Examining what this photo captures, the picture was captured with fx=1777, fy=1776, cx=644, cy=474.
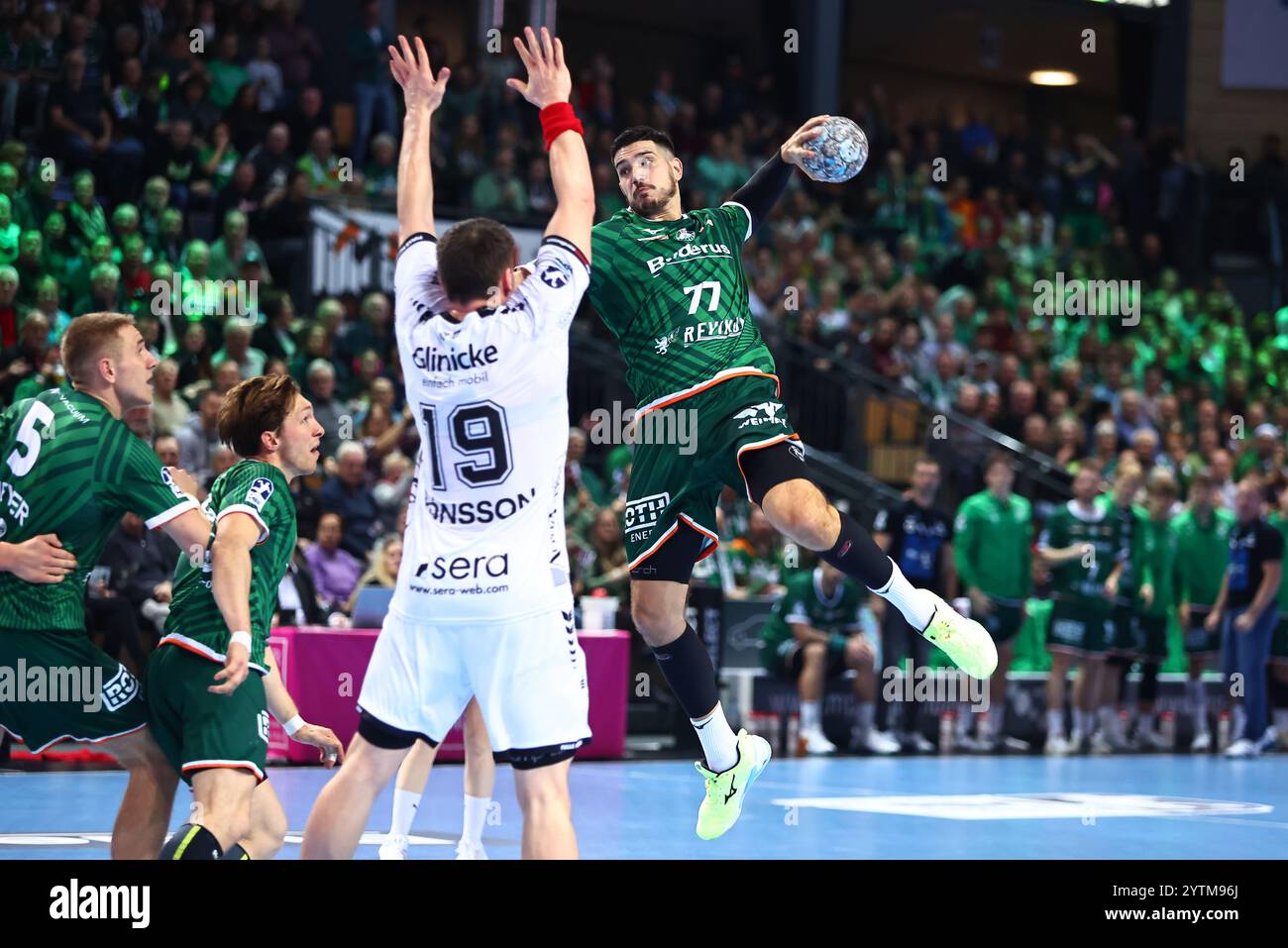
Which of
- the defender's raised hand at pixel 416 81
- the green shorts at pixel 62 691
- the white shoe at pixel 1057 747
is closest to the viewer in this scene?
the green shorts at pixel 62 691

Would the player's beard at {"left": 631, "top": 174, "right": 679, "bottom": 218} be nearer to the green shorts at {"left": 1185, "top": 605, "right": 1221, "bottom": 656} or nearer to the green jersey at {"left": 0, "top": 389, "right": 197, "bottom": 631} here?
the green jersey at {"left": 0, "top": 389, "right": 197, "bottom": 631}

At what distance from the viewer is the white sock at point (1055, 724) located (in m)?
15.1

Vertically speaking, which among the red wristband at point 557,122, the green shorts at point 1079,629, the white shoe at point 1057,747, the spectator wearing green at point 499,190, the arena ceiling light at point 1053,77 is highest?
the arena ceiling light at point 1053,77

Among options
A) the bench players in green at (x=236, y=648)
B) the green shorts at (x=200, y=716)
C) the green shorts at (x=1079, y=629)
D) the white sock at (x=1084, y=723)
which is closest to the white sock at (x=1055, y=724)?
the white sock at (x=1084, y=723)

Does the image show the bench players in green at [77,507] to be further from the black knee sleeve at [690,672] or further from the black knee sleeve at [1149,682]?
the black knee sleeve at [1149,682]

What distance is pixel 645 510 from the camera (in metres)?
7.23

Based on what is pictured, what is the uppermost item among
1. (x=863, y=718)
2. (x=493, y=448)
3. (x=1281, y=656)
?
(x=493, y=448)

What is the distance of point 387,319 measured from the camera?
16047 mm

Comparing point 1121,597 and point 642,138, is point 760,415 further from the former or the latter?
point 1121,597

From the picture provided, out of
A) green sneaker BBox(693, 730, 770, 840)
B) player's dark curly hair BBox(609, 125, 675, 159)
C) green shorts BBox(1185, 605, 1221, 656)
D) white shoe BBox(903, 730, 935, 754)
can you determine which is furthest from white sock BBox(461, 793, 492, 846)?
green shorts BBox(1185, 605, 1221, 656)

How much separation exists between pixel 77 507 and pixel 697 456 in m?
2.49

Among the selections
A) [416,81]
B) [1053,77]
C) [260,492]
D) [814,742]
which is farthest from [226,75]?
[1053,77]

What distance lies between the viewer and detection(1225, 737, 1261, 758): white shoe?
1518 cm

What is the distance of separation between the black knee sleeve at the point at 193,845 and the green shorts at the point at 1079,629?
10955 millimetres
